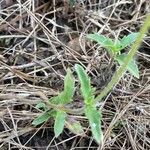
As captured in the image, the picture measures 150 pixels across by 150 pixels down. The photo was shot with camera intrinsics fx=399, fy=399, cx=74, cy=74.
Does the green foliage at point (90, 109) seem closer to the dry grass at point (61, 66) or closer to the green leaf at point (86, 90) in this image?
the green leaf at point (86, 90)

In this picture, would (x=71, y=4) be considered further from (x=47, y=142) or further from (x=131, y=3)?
(x=47, y=142)

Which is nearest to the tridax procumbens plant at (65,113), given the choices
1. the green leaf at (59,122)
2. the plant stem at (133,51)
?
the green leaf at (59,122)

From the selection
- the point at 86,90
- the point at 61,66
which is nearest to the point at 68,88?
the point at 86,90

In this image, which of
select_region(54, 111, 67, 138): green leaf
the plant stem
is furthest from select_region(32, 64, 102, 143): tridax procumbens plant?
the plant stem

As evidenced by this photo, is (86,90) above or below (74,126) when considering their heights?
above

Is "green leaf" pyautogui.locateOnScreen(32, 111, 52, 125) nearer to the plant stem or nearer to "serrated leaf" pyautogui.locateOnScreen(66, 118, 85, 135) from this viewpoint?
"serrated leaf" pyautogui.locateOnScreen(66, 118, 85, 135)

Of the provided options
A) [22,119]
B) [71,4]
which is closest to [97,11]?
[71,4]

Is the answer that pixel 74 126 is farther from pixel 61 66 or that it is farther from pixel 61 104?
pixel 61 66
